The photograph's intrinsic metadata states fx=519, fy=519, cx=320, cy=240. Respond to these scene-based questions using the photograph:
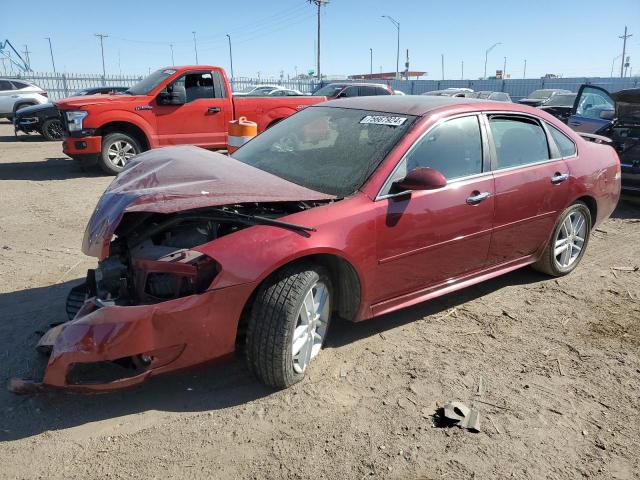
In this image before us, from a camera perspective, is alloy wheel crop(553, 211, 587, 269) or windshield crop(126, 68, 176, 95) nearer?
alloy wheel crop(553, 211, 587, 269)

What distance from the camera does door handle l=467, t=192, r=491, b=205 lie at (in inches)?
148

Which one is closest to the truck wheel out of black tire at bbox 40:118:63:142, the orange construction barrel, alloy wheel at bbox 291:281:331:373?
the orange construction barrel

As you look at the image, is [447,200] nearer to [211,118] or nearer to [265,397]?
[265,397]

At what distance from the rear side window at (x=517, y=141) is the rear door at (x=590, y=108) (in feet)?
16.0

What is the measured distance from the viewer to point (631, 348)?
373cm

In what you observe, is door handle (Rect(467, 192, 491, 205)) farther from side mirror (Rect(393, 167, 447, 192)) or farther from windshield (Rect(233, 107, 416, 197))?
windshield (Rect(233, 107, 416, 197))

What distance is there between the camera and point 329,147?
12.6 ft

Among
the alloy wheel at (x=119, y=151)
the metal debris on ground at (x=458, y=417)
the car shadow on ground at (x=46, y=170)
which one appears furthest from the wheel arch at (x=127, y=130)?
the metal debris on ground at (x=458, y=417)

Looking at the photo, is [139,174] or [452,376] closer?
[452,376]

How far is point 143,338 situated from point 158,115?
Result: 306 inches

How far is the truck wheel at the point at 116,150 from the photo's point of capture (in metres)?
9.33

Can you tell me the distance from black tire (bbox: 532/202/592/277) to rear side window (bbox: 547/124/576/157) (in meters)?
0.48

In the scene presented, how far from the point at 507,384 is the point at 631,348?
1194mm

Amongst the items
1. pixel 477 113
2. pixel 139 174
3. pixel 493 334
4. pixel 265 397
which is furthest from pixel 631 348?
pixel 139 174
